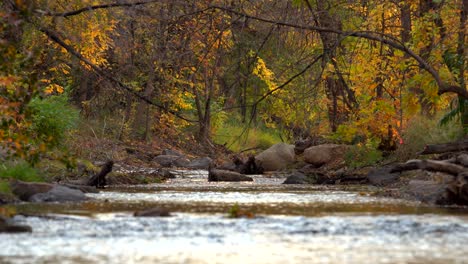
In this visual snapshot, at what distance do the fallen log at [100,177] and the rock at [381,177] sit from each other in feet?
21.5

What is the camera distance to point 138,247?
415 inches

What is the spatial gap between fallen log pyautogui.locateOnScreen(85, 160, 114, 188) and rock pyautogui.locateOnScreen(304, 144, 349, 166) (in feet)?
32.6

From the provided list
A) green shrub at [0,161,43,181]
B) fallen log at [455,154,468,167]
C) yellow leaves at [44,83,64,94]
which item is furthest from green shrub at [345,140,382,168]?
green shrub at [0,161,43,181]

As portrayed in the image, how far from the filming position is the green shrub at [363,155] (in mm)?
27219

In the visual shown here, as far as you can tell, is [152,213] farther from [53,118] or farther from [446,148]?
[53,118]

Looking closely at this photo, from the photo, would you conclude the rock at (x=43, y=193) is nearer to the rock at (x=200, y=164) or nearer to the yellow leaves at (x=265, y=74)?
the rock at (x=200, y=164)

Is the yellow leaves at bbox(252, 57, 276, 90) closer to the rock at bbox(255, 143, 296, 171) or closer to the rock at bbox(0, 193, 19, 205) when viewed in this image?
the rock at bbox(255, 143, 296, 171)

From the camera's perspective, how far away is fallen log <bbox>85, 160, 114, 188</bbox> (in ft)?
69.5

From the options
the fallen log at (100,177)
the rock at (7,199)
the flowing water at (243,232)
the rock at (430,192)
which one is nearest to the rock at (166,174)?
the fallen log at (100,177)

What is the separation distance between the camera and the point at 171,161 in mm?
33344

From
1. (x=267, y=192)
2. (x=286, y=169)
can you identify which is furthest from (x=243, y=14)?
(x=286, y=169)

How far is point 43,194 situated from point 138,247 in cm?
688

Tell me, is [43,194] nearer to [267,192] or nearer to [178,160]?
[267,192]

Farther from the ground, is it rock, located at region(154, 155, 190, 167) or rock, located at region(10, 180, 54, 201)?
rock, located at region(154, 155, 190, 167)
